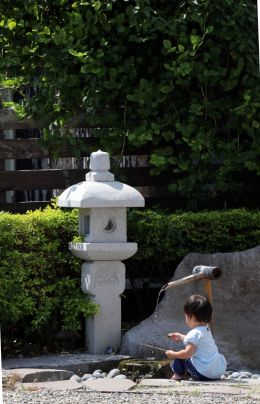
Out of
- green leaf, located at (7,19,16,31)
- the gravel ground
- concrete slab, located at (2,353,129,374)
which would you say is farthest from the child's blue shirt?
green leaf, located at (7,19,16,31)

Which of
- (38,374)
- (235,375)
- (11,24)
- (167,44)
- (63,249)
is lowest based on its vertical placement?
(235,375)

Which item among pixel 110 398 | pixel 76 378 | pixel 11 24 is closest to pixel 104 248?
pixel 76 378

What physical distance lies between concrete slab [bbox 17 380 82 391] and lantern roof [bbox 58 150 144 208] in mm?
1625

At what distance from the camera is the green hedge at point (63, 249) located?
23.0 feet

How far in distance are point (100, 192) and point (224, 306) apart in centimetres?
125

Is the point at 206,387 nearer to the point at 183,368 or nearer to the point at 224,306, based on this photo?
the point at 183,368

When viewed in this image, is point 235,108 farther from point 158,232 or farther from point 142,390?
point 142,390

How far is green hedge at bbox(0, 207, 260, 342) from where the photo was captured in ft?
23.0

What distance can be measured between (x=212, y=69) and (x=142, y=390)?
11.3 ft

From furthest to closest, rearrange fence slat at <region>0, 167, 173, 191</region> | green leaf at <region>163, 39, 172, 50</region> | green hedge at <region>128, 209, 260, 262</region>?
fence slat at <region>0, 167, 173, 191</region>, green leaf at <region>163, 39, 172, 50</region>, green hedge at <region>128, 209, 260, 262</region>

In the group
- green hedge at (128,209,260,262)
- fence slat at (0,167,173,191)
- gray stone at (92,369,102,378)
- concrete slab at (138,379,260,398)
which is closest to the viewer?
concrete slab at (138,379,260,398)

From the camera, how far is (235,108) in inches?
320

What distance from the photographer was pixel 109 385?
5617 mm

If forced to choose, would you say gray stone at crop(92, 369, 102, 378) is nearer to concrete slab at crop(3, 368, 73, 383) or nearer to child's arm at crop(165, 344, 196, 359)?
concrete slab at crop(3, 368, 73, 383)
